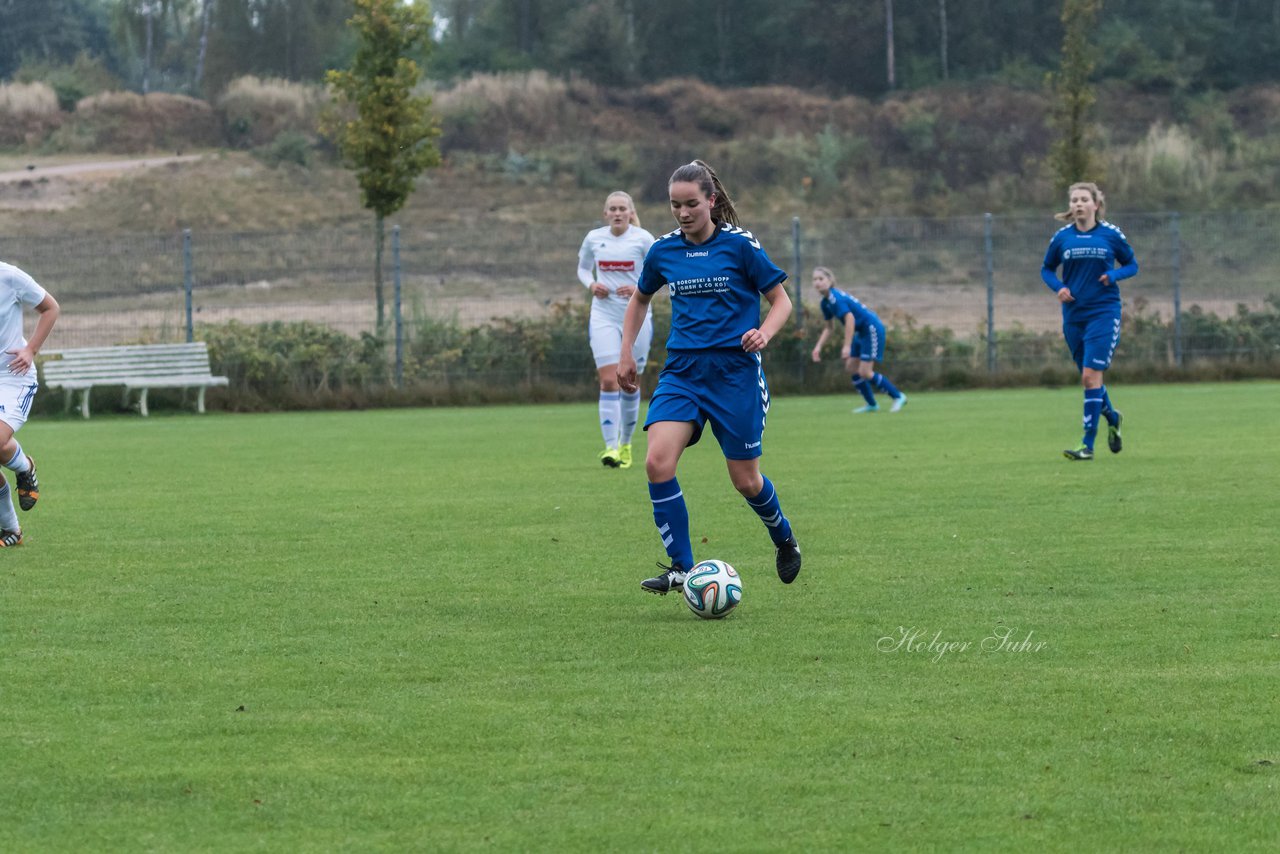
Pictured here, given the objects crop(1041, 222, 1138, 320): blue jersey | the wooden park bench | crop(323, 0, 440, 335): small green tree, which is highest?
crop(323, 0, 440, 335): small green tree

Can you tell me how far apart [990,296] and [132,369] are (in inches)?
494

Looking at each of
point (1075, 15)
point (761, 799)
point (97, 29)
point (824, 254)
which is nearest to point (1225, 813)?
point (761, 799)

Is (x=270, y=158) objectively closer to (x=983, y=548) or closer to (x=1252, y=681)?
(x=983, y=548)

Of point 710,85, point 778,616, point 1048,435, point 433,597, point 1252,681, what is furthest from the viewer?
point 710,85

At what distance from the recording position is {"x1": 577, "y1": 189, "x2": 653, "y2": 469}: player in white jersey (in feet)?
46.8

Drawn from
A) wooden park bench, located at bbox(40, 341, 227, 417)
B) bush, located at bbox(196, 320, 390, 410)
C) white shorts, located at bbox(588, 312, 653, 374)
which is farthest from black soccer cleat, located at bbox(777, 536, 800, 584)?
bush, located at bbox(196, 320, 390, 410)

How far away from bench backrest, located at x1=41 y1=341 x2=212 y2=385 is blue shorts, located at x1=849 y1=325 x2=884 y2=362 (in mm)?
8805

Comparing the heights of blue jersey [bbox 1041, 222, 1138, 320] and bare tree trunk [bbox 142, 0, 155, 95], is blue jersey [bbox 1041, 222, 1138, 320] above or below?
below

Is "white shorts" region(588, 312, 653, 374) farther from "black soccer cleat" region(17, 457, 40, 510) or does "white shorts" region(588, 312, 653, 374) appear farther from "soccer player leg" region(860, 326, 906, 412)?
"soccer player leg" region(860, 326, 906, 412)

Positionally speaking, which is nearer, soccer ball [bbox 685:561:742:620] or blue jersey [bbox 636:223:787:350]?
soccer ball [bbox 685:561:742:620]

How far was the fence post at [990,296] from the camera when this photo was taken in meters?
26.8

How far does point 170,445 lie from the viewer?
17.9 meters

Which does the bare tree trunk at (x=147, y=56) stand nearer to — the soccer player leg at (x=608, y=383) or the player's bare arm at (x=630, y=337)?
the soccer player leg at (x=608, y=383)

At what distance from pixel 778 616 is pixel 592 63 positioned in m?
58.0
